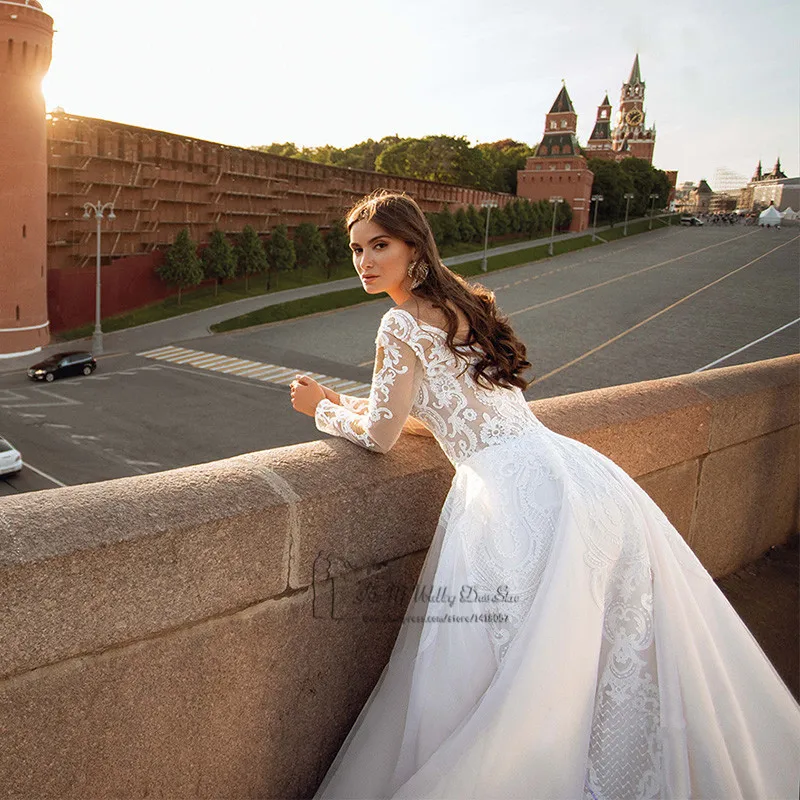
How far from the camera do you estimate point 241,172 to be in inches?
1490

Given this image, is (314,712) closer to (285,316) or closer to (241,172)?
(285,316)

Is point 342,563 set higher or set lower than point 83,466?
higher

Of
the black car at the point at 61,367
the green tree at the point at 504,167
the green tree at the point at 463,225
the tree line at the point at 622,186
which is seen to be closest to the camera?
the black car at the point at 61,367

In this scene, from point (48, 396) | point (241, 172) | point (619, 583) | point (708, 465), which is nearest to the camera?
point (619, 583)

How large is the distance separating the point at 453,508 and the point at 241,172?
3836 centimetres

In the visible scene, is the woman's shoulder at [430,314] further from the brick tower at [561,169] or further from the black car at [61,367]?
the brick tower at [561,169]

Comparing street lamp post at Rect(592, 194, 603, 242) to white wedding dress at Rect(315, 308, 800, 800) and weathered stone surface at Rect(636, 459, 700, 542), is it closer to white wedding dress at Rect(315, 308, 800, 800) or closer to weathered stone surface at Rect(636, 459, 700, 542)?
weathered stone surface at Rect(636, 459, 700, 542)

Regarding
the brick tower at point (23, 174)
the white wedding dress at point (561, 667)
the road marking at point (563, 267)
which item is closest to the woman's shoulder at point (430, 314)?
the white wedding dress at point (561, 667)

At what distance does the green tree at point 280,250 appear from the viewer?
37688 millimetres

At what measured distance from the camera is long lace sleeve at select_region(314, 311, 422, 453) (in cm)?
188

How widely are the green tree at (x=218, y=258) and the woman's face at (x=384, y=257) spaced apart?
33621 millimetres

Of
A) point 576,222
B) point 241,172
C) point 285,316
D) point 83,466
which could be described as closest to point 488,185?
point 576,222

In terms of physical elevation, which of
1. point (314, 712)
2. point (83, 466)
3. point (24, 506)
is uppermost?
point (24, 506)

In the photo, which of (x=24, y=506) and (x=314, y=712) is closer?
(x=24, y=506)
